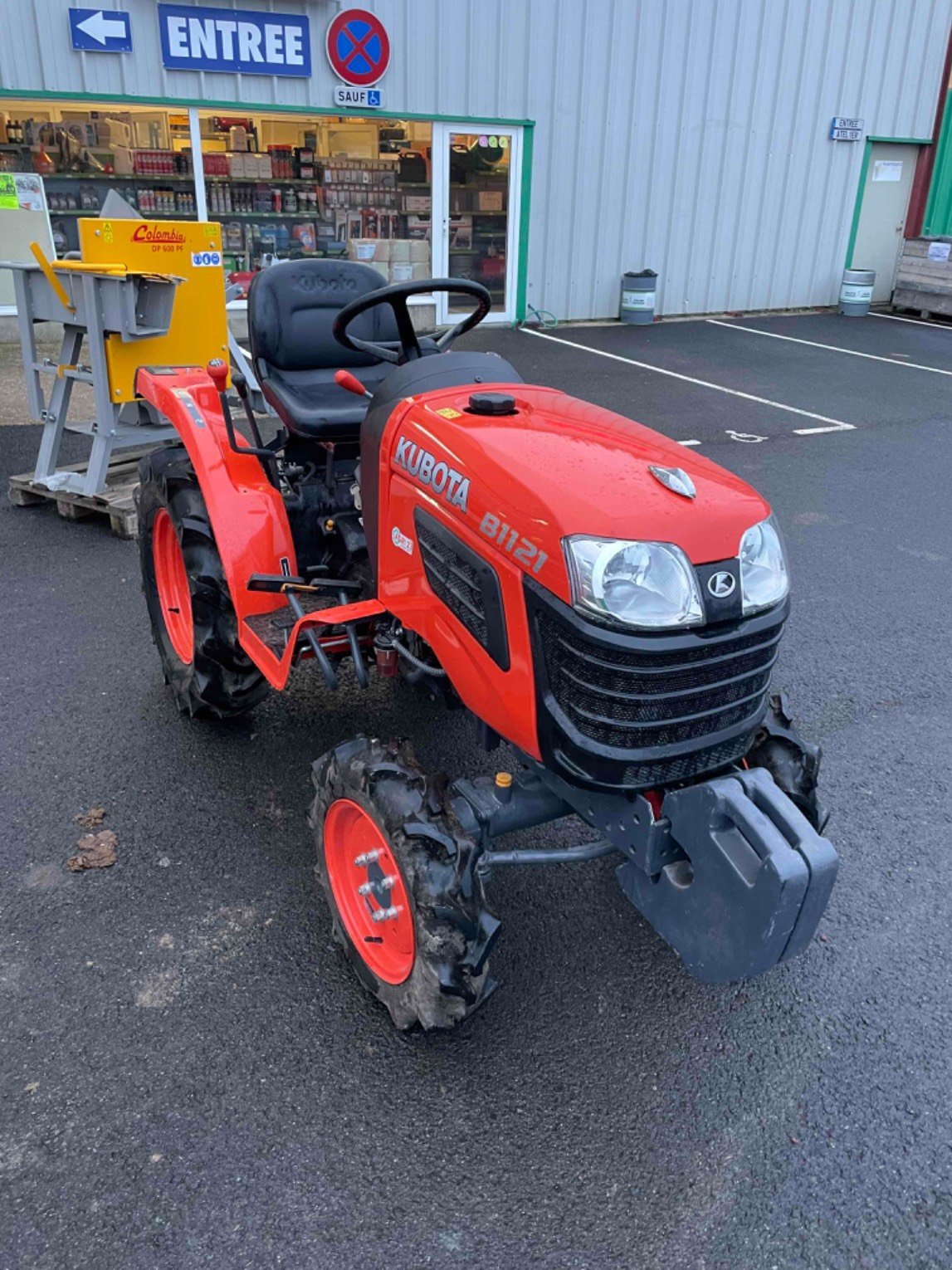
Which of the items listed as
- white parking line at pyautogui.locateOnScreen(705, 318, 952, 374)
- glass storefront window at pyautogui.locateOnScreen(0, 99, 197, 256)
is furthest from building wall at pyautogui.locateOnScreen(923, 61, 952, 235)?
glass storefront window at pyautogui.locateOnScreen(0, 99, 197, 256)

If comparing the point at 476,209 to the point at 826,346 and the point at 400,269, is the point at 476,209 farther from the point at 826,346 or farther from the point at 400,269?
the point at 826,346

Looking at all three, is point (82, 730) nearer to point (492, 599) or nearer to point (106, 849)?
point (106, 849)

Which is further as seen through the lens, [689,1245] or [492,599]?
[492,599]

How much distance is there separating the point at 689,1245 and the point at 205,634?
2.07 m

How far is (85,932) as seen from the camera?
244cm

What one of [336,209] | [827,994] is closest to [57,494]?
[827,994]

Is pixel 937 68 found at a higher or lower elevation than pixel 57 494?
higher

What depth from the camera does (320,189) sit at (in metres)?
10.5

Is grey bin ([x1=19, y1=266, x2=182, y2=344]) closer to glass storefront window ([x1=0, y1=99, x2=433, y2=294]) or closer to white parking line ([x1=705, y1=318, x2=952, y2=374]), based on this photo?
glass storefront window ([x1=0, y1=99, x2=433, y2=294])

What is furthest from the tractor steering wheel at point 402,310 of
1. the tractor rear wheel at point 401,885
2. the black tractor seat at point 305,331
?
the tractor rear wheel at point 401,885

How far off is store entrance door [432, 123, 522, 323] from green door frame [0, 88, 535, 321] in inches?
2.5

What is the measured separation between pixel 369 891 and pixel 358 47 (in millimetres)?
9650

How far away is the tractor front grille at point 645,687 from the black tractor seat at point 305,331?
157cm

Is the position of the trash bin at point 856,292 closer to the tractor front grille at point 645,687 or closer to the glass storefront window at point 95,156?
the glass storefront window at point 95,156
